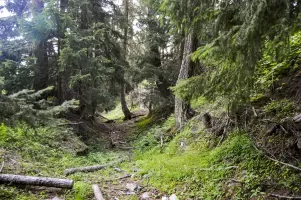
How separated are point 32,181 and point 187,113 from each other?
5.37 meters

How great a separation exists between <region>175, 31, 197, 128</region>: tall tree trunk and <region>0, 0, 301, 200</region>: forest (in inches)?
1.9

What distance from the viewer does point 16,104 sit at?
3893mm

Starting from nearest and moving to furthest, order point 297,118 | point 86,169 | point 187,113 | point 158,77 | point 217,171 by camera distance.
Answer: point 297,118
point 217,171
point 86,169
point 187,113
point 158,77

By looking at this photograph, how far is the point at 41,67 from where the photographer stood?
9.91 m

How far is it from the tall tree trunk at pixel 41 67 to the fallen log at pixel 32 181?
600cm

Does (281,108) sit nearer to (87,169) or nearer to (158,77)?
(87,169)

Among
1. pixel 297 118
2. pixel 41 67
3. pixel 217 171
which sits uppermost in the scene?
pixel 41 67

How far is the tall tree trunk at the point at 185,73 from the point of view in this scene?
26.1ft

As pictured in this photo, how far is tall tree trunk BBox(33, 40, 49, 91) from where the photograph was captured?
978 centimetres

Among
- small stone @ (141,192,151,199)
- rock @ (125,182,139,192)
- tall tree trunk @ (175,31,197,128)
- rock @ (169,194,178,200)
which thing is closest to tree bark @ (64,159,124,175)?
rock @ (125,182,139,192)

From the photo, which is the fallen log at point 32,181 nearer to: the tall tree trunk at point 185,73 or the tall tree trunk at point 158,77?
the tall tree trunk at point 185,73

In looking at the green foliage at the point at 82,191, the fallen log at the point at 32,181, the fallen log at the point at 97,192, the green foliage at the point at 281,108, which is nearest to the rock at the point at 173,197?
the fallen log at the point at 97,192

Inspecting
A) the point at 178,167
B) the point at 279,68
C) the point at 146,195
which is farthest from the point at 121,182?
the point at 279,68

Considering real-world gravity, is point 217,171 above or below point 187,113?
below
